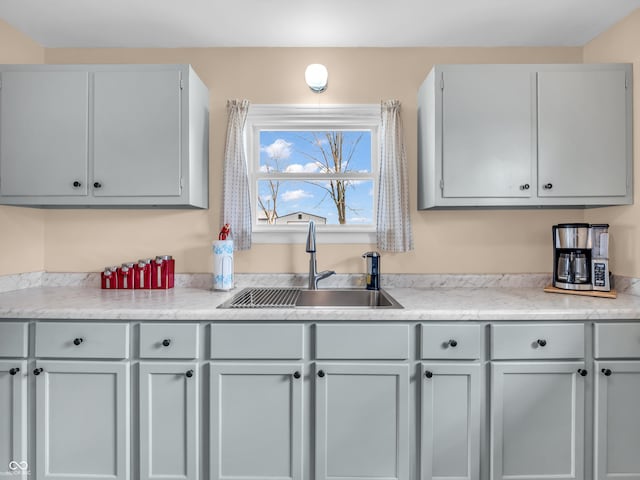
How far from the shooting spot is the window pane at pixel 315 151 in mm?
2523

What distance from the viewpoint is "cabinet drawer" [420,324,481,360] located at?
1673 mm

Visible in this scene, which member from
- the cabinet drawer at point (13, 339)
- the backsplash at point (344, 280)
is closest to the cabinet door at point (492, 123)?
the backsplash at point (344, 280)

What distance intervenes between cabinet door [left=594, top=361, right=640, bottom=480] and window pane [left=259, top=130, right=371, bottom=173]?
1.70 m

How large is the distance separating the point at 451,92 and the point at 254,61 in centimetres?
125

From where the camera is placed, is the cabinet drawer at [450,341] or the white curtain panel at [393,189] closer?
the cabinet drawer at [450,341]

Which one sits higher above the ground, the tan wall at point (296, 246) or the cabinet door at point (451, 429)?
the tan wall at point (296, 246)

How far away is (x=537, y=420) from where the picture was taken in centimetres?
168

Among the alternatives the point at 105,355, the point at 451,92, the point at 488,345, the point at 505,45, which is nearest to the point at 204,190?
the point at 105,355

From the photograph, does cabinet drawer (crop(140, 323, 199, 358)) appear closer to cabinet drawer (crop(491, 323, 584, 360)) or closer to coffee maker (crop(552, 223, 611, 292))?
cabinet drawer (crop(491, 323, 584, 360))

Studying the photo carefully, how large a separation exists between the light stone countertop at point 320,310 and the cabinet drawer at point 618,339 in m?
0.04

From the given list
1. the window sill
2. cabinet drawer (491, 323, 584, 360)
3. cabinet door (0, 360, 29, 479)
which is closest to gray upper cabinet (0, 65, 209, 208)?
the window sill

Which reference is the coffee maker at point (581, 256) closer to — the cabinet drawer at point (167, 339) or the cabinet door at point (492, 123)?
the cabinet door at point (492, 123)

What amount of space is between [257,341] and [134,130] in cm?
132

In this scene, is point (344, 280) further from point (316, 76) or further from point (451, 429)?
point (316, 76)
